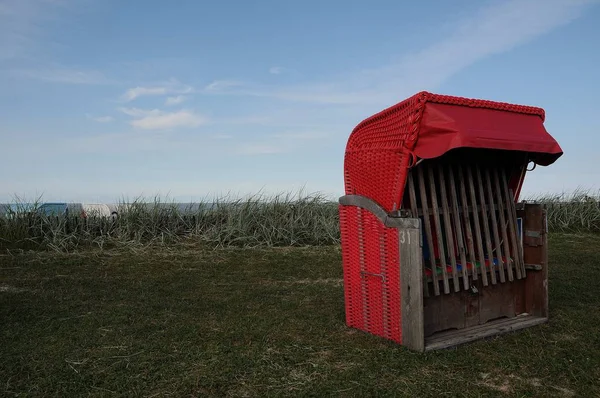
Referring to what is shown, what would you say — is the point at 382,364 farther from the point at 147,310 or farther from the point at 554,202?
the point at 554,202


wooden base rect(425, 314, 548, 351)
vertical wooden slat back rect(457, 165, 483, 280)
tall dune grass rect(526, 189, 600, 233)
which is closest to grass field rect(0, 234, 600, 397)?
wooden base rect(425, 314, 548, 351)

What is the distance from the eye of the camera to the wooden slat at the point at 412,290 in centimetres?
430

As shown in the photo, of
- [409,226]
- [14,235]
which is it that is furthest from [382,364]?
[14,235]

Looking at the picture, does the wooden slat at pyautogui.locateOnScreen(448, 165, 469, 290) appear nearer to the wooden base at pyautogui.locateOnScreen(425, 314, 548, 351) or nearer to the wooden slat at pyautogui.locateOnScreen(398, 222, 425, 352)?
the wooden base at pyautogui.locateOnScreen(425, 314, 548, 351)

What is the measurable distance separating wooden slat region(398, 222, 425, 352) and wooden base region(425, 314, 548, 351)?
6.2 inches

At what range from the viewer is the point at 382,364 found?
4.15 m

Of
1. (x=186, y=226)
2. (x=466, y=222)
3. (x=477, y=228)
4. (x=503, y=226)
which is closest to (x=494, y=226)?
(x=503, y=226)

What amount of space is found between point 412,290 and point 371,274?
A: 578 mm

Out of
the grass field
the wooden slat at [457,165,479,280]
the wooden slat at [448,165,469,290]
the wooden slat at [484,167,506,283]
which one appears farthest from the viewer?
the wooden slat at [484,167,506,283]

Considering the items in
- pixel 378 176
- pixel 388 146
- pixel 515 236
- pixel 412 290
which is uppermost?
pixel 388 146

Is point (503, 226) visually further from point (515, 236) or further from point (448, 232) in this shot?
point (448, 232)

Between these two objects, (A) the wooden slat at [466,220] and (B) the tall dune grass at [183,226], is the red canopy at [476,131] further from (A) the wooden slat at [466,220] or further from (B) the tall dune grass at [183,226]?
(B) the tall dune grass at [183,226]

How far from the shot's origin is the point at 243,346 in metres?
4.63

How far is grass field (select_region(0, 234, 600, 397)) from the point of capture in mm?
3789
